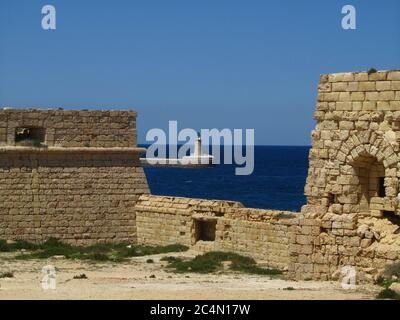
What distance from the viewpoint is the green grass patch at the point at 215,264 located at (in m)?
19.0

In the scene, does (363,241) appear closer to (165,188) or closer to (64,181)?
(64,181)

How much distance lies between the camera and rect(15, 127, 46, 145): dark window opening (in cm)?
2369

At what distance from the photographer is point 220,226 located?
859 inches

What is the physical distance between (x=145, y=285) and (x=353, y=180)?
11.8 feet

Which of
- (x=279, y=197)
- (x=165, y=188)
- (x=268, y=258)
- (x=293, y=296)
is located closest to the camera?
(x=293, y=296)

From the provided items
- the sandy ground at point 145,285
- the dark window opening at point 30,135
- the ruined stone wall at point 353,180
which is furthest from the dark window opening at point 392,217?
the dark window opening at point 30,135

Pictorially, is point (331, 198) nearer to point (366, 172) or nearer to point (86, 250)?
point (366, 172)

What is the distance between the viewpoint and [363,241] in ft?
50.4

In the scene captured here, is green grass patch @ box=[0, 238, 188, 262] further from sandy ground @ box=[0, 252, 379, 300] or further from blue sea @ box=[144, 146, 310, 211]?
blue sea @ box=[144, 146, 310, 211]

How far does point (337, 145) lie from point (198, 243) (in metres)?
7.40

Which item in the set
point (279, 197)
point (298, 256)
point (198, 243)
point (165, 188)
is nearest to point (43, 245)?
point (198, 243)

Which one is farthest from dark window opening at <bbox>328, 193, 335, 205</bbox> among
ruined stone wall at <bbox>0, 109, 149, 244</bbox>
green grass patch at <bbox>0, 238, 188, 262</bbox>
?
ruined stone wall at <bbox>0, 109, 149, 244</bbox>

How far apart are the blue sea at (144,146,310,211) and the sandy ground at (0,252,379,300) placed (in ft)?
121
